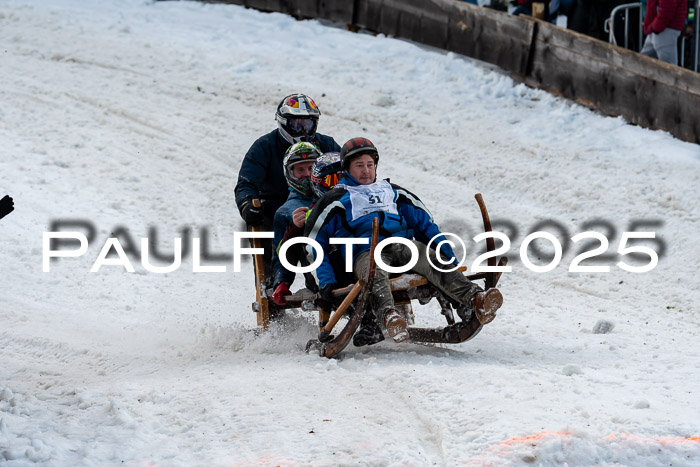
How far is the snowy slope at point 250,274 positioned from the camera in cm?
441

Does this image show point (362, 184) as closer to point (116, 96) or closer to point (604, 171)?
point (604, 171)

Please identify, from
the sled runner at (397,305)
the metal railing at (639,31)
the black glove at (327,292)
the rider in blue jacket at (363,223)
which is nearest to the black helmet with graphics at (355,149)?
the rider in blue jacket at (363,223)

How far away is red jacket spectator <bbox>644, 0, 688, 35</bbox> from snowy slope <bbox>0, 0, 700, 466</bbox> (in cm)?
131

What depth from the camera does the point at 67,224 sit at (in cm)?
966

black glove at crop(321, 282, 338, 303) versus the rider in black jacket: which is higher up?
the rider in black jacket

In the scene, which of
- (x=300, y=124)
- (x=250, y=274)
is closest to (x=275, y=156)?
(x=300, y=124)

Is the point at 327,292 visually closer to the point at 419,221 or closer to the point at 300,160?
the point at 419,221

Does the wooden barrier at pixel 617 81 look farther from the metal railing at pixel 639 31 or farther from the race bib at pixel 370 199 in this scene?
the race bib at pixel 370 199

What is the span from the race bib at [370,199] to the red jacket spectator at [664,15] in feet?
20.5

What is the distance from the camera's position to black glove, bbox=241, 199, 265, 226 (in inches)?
282

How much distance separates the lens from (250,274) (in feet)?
31.1

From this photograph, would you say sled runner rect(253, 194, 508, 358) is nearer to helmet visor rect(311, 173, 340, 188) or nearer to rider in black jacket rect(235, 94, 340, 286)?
helmet visor rect(311, 173, 340, 188)

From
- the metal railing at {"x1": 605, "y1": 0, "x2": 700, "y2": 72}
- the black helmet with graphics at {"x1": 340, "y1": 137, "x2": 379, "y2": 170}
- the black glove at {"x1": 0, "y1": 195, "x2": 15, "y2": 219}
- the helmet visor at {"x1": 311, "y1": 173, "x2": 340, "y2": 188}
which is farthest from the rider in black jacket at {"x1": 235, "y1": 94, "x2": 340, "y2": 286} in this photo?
the metal railing at {"x1": 605, "y1": 0, "x2": 700, "y2": 72}

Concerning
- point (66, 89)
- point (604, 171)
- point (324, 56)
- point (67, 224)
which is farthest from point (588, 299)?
point (66, 89)
